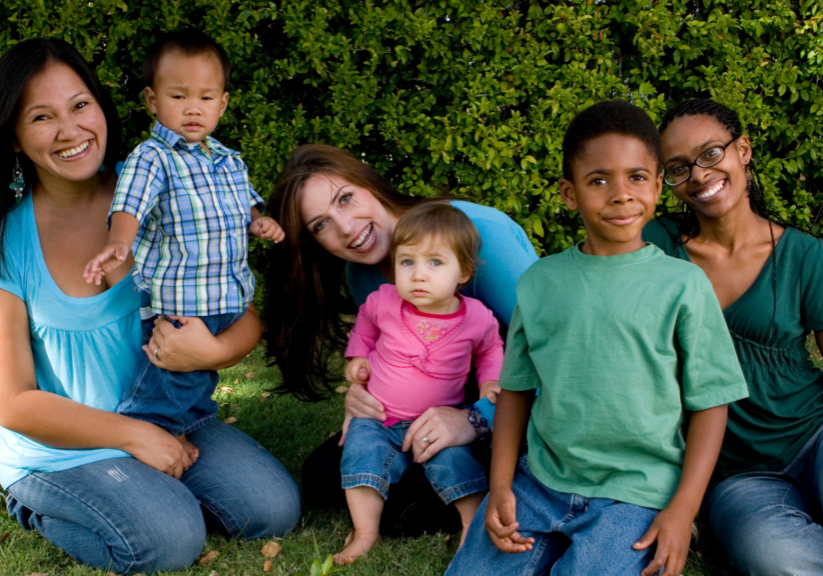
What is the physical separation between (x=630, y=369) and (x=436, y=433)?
3.05 feet

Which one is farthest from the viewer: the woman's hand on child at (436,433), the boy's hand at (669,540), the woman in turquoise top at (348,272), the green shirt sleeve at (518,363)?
the woman in turquoise top at (348,272)

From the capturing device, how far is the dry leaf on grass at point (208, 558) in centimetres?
296

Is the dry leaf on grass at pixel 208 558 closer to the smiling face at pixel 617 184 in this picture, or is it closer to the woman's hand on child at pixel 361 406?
the woman's hand on child at pixel 361 406

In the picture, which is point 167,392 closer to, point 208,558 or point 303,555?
point 208,558

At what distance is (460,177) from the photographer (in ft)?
Result: 17.3

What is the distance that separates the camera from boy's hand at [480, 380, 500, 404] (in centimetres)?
300

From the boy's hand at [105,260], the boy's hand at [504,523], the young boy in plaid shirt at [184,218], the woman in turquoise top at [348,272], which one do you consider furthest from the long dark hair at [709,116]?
the boy's hand at [105,260]

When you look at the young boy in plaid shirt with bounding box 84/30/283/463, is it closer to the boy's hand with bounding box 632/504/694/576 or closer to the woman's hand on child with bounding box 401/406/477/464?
the woman's hand on child with bounding box 401/406/477/464

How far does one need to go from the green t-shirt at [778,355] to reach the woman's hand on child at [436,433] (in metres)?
0.98

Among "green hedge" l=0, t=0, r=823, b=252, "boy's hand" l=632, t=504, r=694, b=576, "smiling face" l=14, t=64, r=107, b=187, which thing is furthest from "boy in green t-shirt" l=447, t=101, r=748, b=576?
"green hedge" l=0, t=0, r=823, b=252

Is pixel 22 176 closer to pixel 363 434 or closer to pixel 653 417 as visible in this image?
pixel 363 434

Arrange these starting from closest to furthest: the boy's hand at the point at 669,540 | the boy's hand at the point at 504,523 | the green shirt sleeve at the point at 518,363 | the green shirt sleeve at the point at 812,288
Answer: the boy's hand at the point at 669,540 < the boy's hand at the point at 504,523 < the green shirt sleeve at the point at 518,363 < the green shirt sleeve at the point at 812,288

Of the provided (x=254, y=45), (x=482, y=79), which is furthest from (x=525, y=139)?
(x=254, y=45)

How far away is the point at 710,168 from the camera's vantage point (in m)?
2.79
